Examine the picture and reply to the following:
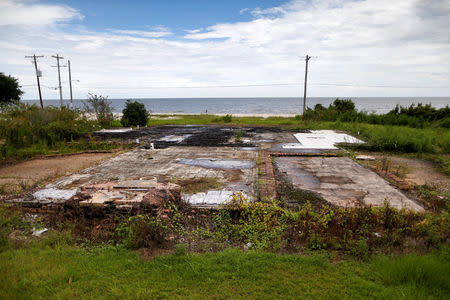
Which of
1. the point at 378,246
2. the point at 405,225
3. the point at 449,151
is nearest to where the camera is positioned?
the point at 378,246

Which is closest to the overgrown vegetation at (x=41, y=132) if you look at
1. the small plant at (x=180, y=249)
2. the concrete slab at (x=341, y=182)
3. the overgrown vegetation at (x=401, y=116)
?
the concrete slab at (x=341, y=182)

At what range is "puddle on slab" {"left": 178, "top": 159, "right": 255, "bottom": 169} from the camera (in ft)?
25.1

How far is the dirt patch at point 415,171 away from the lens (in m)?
6.41

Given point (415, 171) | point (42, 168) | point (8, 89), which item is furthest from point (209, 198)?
point (8, 89)

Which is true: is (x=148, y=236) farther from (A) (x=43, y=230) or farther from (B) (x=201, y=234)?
(A) (x=43, y=230)

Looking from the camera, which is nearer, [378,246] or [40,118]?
[378,246]

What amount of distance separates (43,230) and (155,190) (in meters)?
1.77

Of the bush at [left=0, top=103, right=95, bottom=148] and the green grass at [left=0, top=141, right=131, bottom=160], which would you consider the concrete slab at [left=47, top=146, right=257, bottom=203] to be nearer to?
the green grass at [left=0, top=141, right=131, bottom=160]

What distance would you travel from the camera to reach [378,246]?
356 cm

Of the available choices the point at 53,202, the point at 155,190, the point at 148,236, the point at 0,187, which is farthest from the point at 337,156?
the point at 0,187

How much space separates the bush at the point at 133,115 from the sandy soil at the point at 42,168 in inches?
338

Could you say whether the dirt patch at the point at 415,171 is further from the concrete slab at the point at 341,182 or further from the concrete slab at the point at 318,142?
the concrete slab at the point at 318,142

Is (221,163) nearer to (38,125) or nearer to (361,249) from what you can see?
(361,249)

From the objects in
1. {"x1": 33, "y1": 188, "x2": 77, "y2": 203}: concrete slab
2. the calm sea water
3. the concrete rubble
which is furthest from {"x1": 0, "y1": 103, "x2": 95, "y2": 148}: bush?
the calm sea water
